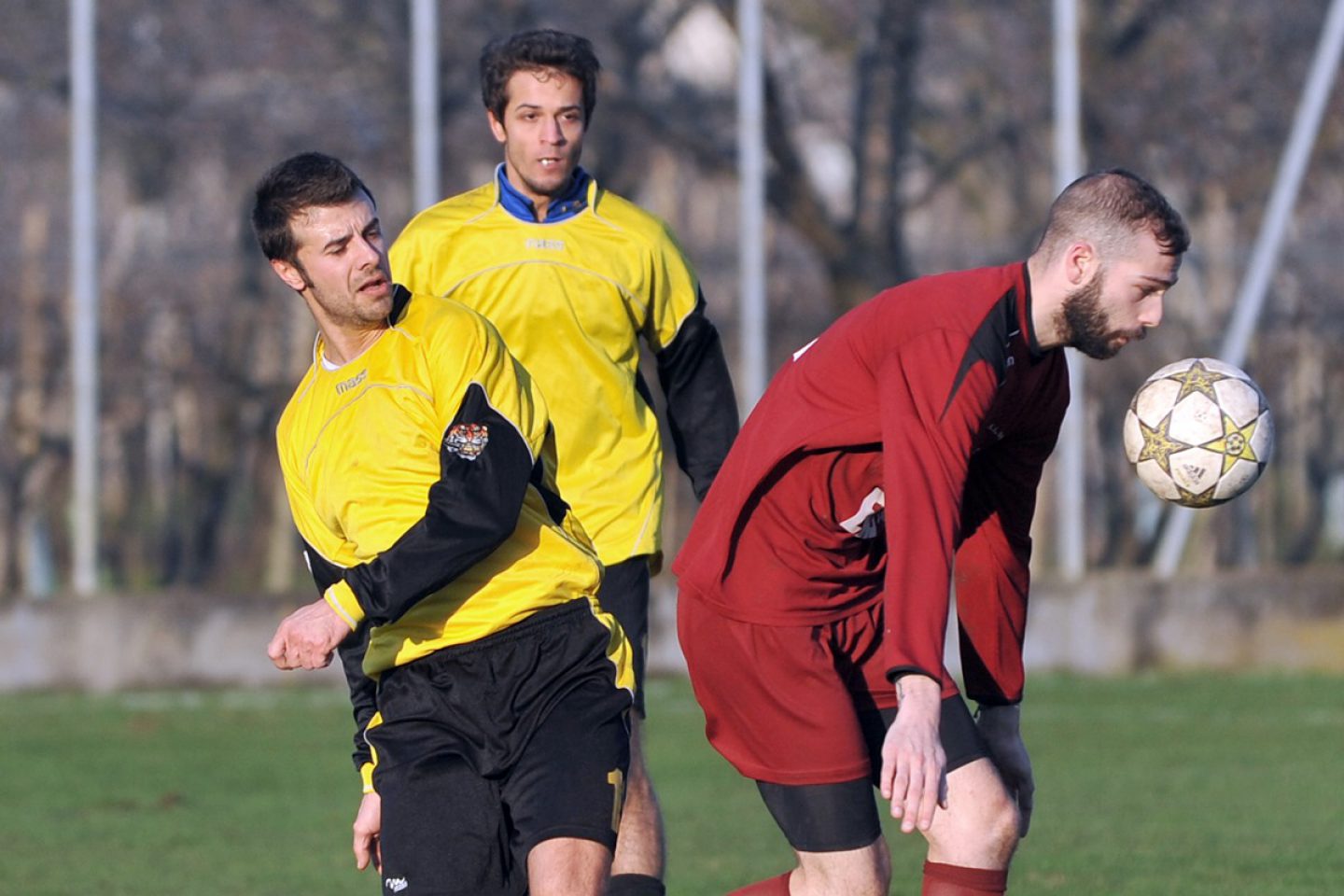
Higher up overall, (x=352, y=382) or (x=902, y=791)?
(x=352, y=382)

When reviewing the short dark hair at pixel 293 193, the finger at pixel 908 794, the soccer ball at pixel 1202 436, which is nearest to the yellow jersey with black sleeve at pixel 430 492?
the short dark hair at pixel 293 193

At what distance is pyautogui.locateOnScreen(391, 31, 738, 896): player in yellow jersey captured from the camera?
5766mm

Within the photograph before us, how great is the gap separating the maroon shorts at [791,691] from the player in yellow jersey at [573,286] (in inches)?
37.5

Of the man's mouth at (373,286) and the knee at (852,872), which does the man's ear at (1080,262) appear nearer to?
the knee at (852,872)

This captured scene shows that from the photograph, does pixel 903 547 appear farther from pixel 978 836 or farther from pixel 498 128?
pixel 498 128

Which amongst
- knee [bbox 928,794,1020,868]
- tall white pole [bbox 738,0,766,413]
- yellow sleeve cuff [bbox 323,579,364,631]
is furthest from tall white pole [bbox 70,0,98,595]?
knee [bbox 928,794,1020,868]

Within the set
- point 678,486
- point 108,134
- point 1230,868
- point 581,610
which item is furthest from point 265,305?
point 581,610

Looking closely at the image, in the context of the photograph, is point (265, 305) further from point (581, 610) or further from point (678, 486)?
point (581, 610)

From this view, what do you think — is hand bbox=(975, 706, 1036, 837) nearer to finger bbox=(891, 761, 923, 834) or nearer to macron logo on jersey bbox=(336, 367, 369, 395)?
finger bbox=(891, 761, 923, 834)

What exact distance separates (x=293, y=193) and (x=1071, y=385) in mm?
8641

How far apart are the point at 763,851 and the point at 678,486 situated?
5540 millimetres

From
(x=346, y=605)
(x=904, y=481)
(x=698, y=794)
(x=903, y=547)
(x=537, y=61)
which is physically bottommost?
(x=698, y=794)

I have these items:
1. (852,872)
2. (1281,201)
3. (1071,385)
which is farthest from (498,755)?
(1281,201)

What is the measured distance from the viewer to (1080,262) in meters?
4.20
